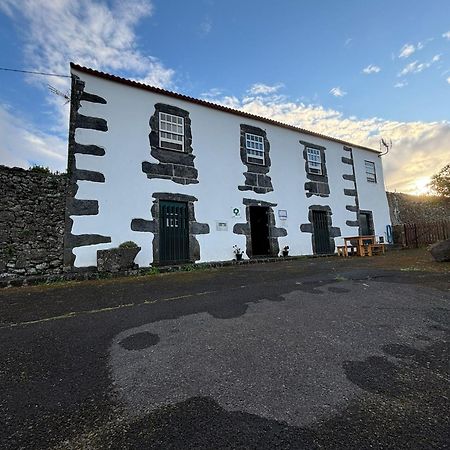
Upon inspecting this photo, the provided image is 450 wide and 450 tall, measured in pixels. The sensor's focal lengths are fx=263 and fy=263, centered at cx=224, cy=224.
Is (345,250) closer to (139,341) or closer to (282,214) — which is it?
(282,214)

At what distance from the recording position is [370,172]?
1527 centimetres

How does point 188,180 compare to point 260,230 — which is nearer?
point 188,180

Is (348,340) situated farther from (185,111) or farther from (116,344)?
(185,111)

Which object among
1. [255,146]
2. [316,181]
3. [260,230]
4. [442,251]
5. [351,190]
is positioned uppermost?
[255,146]

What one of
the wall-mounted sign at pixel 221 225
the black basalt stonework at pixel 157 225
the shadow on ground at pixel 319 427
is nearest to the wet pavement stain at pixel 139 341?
the shadow on ground at pixel 319 427

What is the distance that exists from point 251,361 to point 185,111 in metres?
9.45

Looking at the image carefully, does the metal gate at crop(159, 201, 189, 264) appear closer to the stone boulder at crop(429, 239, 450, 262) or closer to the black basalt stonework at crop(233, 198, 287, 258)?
the black basalt stonework at crop(233, 198, 287, 258)

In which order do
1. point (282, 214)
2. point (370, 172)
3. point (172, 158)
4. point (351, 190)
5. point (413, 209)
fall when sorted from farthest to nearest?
point (413, 209) < point (370, 172) < point (351, 190) < point (282, 214) < point (172, 158)

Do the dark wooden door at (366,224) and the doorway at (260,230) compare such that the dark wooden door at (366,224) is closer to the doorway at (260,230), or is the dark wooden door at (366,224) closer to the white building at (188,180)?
the white building at (188,180)

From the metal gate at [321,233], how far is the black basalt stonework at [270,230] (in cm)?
190

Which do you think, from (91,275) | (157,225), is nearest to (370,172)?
(157,225)

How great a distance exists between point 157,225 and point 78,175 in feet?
8.74

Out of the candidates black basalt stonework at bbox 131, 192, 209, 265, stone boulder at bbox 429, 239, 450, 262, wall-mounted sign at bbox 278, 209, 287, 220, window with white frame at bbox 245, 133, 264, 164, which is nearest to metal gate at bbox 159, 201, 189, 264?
black basalt stonework at bbox 131, 192, 209, 265

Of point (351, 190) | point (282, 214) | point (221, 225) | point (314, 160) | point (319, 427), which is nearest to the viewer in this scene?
point (319, 427)
